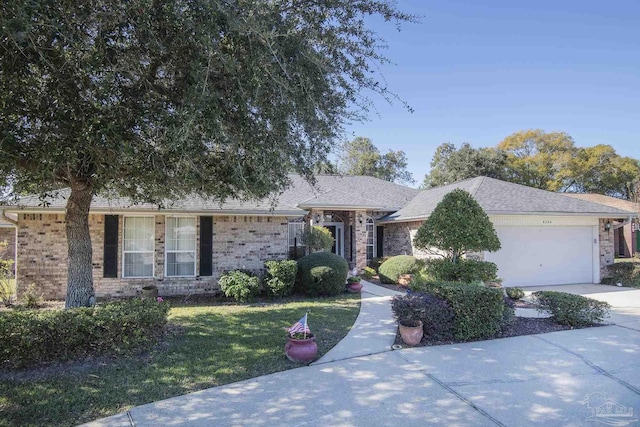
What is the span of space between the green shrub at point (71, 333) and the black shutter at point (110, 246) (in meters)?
5.72

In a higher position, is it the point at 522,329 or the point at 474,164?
the point at 474,164

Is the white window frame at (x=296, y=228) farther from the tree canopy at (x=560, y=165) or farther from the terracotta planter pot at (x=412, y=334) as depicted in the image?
the tree canopy at (x=560, y=165)

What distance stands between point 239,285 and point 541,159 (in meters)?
34.2

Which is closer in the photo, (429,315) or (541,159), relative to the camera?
(429,315)

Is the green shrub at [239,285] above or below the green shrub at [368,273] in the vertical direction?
above

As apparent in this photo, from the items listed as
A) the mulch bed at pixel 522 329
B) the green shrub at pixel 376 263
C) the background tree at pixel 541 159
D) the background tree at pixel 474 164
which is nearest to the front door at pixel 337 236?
the green shrub at pixel 376 263

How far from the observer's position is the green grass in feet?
13.7

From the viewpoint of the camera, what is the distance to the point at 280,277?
11.0m

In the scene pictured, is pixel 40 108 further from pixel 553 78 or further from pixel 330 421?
pixel 553 78

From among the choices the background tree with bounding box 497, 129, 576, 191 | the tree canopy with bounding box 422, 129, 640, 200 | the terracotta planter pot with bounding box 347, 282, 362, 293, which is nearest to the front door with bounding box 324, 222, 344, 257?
the terracotta planter pot with bounding box 347, 282, 362, 293

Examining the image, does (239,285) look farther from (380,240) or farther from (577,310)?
(380,240)

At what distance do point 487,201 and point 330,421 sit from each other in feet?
38.4

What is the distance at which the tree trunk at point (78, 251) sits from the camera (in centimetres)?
675

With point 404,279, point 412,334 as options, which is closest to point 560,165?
point 404,279
